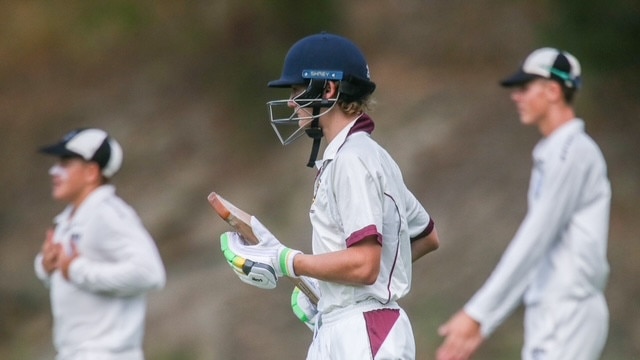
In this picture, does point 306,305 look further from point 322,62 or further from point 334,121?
point 322,62

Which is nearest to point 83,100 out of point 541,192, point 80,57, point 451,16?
point 80,57

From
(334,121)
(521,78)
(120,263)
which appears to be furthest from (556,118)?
(120,263)

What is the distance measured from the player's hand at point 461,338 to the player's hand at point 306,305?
46cm

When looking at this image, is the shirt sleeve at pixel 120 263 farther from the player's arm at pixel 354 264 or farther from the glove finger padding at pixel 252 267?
the player's arm at pixel 354 264

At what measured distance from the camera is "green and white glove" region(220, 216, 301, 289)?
15.7 feet

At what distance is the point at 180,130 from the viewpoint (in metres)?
12.6

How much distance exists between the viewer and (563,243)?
18.1 ft

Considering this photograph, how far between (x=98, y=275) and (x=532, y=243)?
8.05 ft

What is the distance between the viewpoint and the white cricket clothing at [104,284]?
7020 millimetres

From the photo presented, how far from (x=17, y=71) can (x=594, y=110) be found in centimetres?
502

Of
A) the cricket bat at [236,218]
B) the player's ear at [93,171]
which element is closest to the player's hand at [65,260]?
the player's ear at [93,171]

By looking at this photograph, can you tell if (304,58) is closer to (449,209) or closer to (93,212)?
(93,212)

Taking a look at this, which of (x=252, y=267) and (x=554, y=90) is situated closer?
(x=252, y=267)

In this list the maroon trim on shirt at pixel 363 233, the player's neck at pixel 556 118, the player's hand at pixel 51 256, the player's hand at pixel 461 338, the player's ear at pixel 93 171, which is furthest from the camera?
the player's ear at pixel 93 171
